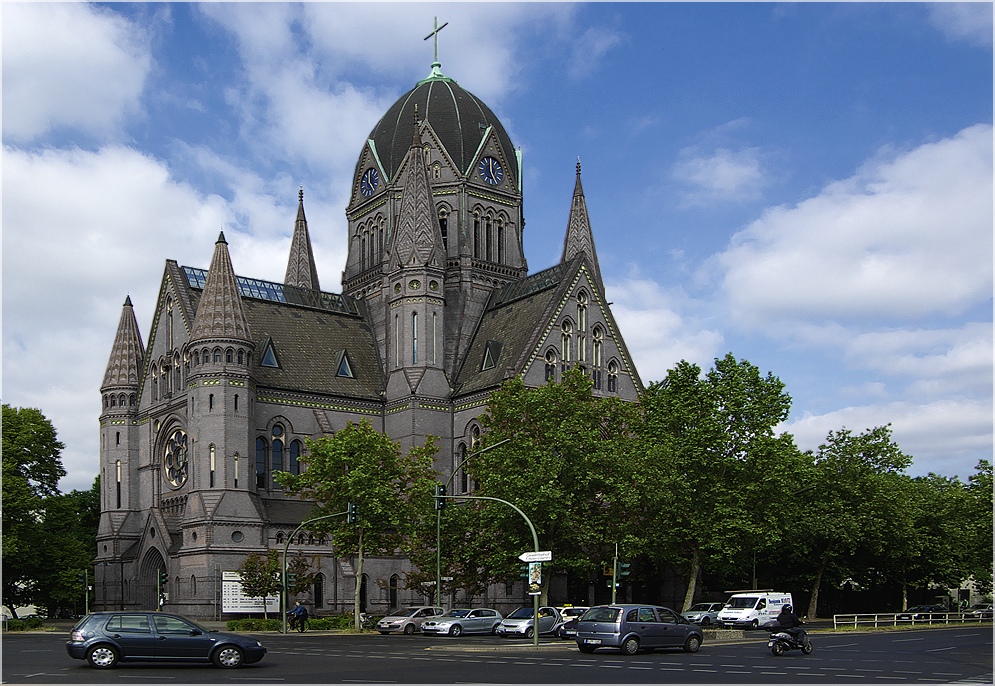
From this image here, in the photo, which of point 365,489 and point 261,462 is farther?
point 261,462

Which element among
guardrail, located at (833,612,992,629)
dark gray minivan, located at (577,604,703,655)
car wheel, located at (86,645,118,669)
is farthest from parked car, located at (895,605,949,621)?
car wheel, located at (86,645,118,669)

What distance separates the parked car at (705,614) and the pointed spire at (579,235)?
31.3 meters

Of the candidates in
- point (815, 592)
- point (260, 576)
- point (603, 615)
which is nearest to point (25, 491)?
point (260, 576)

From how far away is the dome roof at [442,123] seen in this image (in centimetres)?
9138

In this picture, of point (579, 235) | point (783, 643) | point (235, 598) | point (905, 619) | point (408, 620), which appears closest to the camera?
point (783, 643)

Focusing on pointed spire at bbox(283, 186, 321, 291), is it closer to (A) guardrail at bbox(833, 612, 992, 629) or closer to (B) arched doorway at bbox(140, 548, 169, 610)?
(B) arched doorway at bbox(140, 548, 169, 610)

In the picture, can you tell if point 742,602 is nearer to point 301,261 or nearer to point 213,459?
point 213,459

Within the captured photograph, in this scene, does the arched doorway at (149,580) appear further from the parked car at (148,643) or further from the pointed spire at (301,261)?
the parked car at (148,643)

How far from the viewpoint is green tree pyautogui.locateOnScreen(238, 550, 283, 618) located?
64188 mm

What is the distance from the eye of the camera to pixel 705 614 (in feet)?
203

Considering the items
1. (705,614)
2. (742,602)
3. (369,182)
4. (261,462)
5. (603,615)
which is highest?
(369,182)

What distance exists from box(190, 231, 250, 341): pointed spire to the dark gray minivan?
4068 centimetres

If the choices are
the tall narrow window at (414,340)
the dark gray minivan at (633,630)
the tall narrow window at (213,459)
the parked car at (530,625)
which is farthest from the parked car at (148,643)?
the tall narrow window at (414,340)

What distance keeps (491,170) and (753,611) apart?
145 feet
